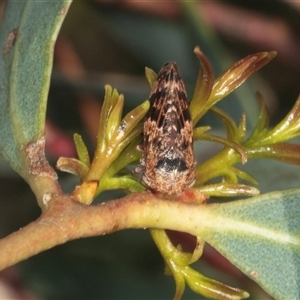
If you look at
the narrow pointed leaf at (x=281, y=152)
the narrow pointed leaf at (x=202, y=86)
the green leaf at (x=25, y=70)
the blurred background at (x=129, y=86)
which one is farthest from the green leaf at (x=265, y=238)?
the blurred background at (x=129, y=86)

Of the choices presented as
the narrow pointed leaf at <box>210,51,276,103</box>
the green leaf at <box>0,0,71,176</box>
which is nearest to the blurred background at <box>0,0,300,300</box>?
the green leaf at <box>0,0,71,176</box>

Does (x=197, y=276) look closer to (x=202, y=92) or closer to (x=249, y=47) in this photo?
(x=202, y=92)

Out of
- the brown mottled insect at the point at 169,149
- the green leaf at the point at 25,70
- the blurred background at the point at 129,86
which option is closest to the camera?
the brown mottled insect at the point at 169,149

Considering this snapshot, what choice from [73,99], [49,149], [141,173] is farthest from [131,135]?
[73,99]

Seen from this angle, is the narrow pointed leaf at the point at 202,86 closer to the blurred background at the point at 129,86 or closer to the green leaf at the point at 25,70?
the green leaf at the point at 25,70

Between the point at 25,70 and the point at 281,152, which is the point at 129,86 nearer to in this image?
the point at 25,70

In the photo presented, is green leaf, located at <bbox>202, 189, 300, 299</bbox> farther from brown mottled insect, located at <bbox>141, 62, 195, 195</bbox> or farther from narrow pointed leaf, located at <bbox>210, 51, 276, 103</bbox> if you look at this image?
narrow pointed leaf, located at <bbox>210, 51, 276, 103</bbox>
